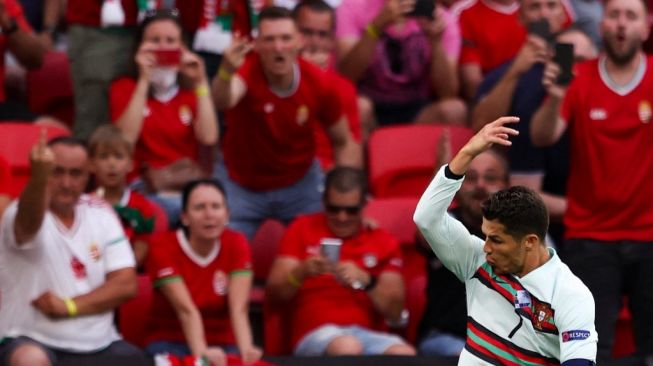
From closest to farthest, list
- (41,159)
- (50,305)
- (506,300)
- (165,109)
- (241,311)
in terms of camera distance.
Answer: (506,300)
(41,159)
(50,305)
(241,311)
(165,109)

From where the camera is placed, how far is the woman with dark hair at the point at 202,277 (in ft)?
24.4

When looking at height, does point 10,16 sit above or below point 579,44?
above

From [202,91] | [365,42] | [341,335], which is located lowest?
[341,335]

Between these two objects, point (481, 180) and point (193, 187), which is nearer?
point (193, 187)

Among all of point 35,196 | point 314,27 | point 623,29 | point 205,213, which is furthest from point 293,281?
point 623,29

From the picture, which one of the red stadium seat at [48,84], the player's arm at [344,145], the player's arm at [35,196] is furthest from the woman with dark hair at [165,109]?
the player's arm at [35,196]

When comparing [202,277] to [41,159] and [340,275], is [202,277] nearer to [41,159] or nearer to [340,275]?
[340,275]

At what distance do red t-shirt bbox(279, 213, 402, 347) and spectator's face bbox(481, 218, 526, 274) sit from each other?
238 cm

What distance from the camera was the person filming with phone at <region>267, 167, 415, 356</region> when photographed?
765cm

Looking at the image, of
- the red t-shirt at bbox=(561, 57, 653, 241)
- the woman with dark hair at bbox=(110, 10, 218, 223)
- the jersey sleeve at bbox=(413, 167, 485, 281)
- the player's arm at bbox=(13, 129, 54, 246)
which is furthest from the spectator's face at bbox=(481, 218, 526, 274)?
the woman with dark hair at bbox=(110, 10, 218, 223)

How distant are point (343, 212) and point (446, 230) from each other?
91.1 inches

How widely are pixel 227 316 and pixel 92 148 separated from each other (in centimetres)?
114

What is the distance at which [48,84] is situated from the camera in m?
9.25

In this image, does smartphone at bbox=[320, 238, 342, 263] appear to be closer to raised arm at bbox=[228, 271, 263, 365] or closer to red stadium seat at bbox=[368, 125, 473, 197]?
raised arm at bbox=[228, 271, 263, 365]
